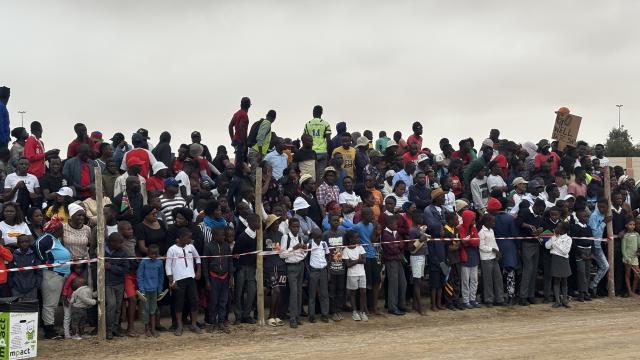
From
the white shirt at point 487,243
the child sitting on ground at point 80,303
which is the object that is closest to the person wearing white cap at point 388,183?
the white shirt at point 487,243

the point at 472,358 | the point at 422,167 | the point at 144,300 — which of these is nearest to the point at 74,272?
the point at 144,300

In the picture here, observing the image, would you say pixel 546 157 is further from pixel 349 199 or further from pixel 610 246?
pixel 349 199

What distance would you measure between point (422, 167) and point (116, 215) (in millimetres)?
8255

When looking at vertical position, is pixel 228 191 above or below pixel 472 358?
above

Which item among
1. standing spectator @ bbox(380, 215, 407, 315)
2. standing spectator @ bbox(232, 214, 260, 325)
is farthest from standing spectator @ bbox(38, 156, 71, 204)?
standing spectator @ bbox(380, 215, 407, 315)

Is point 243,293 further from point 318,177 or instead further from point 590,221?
point 590,221

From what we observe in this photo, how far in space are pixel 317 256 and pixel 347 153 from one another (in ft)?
16.3

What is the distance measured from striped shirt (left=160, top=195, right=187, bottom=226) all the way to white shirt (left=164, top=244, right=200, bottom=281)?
0.99 m

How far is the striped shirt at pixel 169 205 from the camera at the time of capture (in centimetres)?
1742

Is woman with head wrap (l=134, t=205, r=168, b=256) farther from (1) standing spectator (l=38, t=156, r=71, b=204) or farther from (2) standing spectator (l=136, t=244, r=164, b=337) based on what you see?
(1) standing spectator (l=38, t=156, r=71, b=204)

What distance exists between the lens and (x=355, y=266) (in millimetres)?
18172

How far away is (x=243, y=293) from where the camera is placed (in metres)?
17.9

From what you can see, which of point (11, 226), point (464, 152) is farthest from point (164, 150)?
point (464, 152)

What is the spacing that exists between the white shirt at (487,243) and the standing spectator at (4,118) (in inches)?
411
